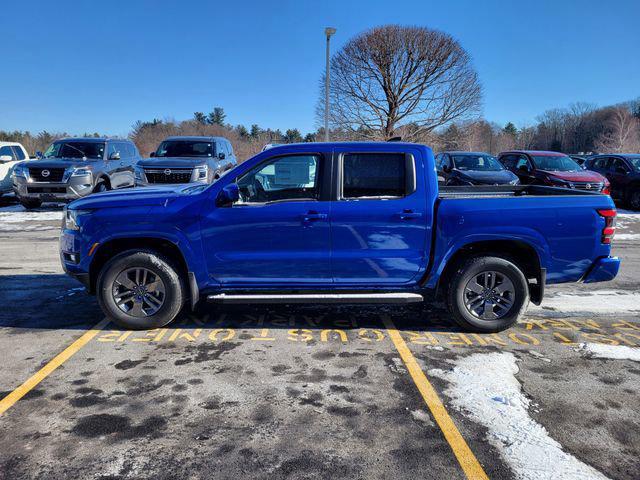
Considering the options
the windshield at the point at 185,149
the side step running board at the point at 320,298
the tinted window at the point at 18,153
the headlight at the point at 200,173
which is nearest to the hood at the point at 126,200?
the side step running board at the point at 320,298

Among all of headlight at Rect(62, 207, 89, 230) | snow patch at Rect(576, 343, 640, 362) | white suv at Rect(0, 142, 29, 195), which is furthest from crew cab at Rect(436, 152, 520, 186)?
white suv at Rect(0, 142, 29, 195)

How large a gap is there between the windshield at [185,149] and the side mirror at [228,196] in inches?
352

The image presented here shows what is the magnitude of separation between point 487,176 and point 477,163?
1.37 m

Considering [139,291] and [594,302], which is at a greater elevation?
[139,291]

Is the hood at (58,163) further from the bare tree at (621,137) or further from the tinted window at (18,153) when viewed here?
the bare tree at (621,137)

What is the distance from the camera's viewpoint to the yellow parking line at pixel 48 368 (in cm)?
330

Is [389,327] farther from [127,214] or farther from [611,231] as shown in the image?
[127,214]

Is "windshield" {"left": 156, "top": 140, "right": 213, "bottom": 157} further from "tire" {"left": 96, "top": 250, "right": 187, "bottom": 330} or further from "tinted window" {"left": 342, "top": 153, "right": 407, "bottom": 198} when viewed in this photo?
"tinted window" {"left": 342, "top": 153, "right": 407, "bottom": 198}

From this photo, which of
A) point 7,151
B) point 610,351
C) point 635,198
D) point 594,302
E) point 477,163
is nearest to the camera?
point 610,351

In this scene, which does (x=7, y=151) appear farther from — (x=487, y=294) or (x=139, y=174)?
(x=487, y=294)

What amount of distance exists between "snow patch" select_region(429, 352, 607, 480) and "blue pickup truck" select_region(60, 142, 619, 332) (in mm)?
811

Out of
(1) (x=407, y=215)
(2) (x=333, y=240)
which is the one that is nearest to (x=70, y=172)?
(2) (x=333, y=240)

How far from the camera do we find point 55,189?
40.9 feet

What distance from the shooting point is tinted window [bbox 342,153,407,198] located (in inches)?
178
